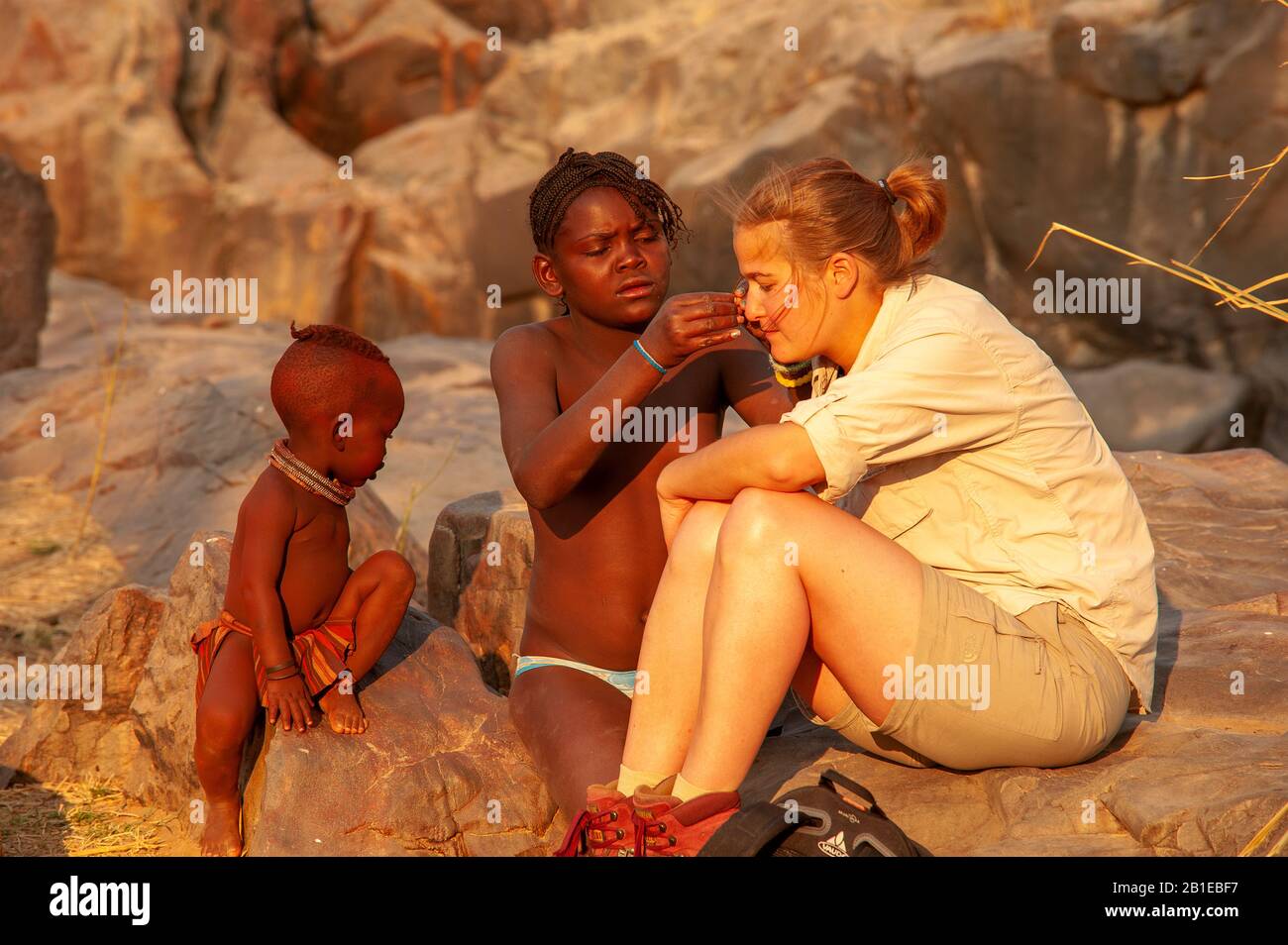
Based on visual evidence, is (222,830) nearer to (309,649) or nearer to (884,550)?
(309,649)

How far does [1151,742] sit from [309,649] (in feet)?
6.13

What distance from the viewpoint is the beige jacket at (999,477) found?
8.63 feet

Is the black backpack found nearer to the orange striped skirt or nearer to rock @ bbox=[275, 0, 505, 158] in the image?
the orange striped skirt

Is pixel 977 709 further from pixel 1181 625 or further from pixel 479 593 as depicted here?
pixel 479 593

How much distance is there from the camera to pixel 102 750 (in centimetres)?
362

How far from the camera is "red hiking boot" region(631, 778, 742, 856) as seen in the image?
8.13ft

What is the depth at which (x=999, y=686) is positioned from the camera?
8.42 feet

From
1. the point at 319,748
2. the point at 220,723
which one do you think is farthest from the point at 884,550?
the point at 220,723

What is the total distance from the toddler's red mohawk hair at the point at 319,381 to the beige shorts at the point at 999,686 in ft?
4.57

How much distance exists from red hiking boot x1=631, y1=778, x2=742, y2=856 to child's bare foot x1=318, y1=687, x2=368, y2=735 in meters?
0.83

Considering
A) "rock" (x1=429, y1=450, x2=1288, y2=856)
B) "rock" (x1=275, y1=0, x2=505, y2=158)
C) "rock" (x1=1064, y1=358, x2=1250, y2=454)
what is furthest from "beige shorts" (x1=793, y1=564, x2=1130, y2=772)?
"rock" (x1=275, y1=0, x2=505, y2=158)

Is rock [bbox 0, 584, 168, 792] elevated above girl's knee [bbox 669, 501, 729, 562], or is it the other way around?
girl's knee [bbox 669, 501, 729, 562]

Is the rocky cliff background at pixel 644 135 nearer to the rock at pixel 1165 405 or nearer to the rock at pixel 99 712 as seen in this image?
the rock at pixel 1165 405

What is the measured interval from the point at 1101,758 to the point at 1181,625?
98 centimetres
